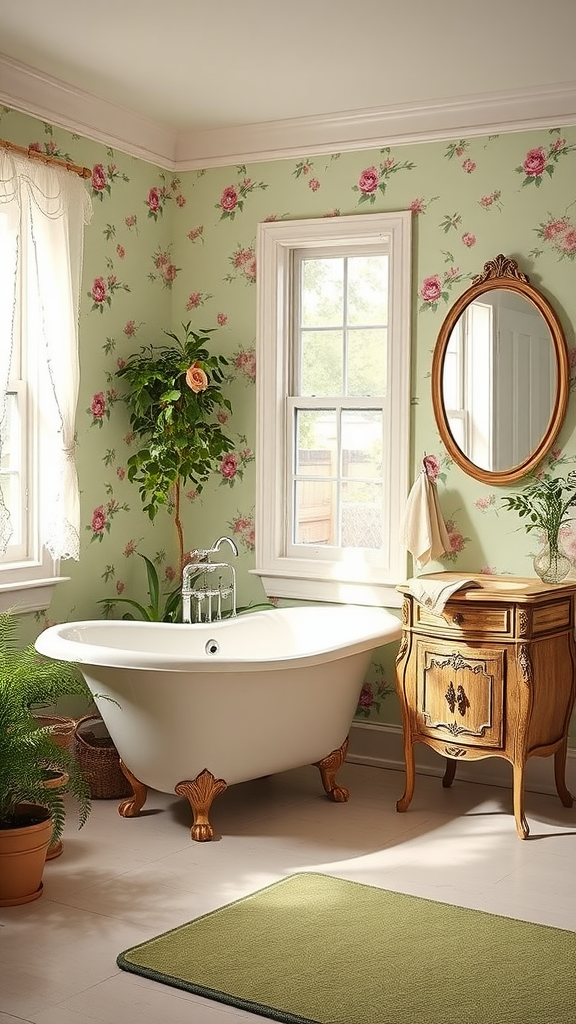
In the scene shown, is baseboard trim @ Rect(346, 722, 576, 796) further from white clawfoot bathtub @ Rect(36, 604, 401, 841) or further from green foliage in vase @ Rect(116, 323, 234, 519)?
green foliage in vase @ Rect(116, 323, 234, 519)

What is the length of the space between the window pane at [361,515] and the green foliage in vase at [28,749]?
1798mm

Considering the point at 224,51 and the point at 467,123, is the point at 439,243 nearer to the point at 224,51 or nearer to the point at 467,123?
the point at 467,123

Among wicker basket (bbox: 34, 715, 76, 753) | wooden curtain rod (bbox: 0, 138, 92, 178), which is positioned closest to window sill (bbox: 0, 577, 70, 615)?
wicker basket (bbox: 34, 715, 76, 753)

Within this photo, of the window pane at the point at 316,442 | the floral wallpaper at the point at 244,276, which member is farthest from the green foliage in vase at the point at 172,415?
the window pane at the point at 316,442

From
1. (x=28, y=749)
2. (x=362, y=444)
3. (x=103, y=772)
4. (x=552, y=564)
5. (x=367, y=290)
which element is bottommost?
(x=103, y=772)

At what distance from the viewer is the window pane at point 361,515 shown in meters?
5.08

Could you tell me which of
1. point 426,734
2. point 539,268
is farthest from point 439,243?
point 426,734

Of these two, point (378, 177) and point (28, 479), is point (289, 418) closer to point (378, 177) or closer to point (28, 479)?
point (378, 177)

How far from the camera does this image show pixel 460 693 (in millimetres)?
4223

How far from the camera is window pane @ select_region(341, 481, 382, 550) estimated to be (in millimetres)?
5078

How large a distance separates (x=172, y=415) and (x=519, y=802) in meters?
2.10

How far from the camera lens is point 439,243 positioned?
4.78m

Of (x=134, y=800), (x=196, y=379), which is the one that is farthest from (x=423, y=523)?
(x=134, y=800)

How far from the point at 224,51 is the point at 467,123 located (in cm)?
107
